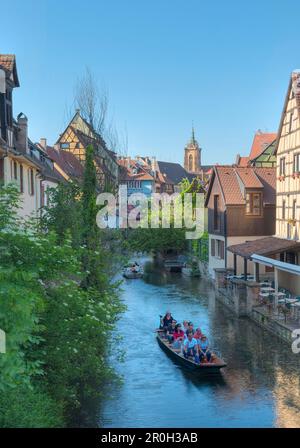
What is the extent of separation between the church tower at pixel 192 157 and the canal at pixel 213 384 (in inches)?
4637

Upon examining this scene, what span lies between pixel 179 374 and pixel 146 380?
1.34 meters

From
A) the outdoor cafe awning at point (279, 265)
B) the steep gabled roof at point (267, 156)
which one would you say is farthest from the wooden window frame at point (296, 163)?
the steep gabled roof at point (267, 156)

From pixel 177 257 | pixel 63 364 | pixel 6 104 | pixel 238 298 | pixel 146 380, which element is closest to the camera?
pixel 63 364

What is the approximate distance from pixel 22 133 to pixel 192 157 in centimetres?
12310

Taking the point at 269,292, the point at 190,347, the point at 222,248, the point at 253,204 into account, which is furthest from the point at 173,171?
the point at 190,347

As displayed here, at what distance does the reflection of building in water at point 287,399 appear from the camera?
43.4 ft

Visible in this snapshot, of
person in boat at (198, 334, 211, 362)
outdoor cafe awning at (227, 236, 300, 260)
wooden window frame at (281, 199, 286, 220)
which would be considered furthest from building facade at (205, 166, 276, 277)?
person in boat at (198, 334, 211, 362)

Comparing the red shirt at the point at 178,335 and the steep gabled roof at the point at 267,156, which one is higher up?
the steep gabled roof at the point at 267,156

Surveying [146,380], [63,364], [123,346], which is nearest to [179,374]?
[146,380]

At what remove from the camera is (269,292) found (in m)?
26.2

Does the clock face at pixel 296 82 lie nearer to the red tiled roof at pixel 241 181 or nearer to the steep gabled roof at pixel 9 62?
the red tiled roof at pixel 241 181
